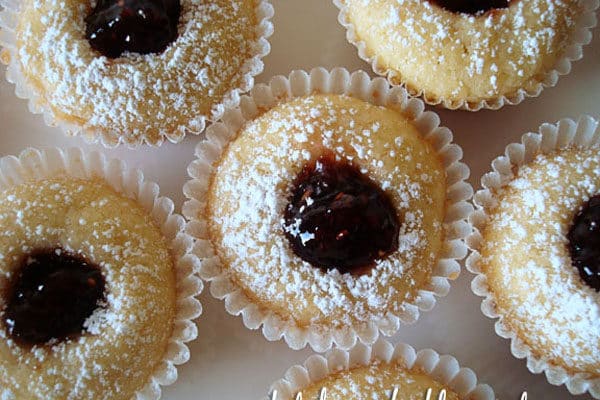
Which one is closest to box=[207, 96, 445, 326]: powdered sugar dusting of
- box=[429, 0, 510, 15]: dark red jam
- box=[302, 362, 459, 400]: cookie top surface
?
box=[302, 362, 459, 400]: cookie top surface

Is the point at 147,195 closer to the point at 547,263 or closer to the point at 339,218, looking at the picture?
the point at 339,218

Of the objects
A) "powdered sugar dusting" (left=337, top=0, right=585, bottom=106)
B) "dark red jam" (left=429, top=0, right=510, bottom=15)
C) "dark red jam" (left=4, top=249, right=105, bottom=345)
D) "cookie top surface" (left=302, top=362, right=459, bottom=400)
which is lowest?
"dark red jam" (left=4, top=249, right=105, bottom=345)

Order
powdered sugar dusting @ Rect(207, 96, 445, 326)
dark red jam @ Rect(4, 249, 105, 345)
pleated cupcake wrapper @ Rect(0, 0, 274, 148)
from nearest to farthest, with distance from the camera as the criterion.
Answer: dark red jam @ Rect(4, 249, 105, 345)
powdered sugar dusting @ Rect(207, 96, 445, 326)
pleated cupcake wrapper @ Rect(0, 0, 274, 148)

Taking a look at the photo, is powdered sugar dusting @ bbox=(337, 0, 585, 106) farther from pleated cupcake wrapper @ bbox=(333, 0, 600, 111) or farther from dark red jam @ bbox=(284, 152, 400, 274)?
dark red jam @ bbox=(284, 152, 400, 274)

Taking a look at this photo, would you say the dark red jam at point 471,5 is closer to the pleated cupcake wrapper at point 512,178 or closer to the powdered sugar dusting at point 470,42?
the powdered sugar dusting at point 470,42

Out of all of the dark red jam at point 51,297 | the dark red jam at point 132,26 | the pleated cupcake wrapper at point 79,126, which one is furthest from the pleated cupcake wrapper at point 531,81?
the dark red jam at point 51,297

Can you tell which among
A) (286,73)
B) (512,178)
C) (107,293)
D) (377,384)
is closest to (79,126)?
(107,293)

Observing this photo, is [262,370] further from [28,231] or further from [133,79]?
[133,79]

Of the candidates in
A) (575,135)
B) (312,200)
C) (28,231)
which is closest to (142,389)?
(28,231)
